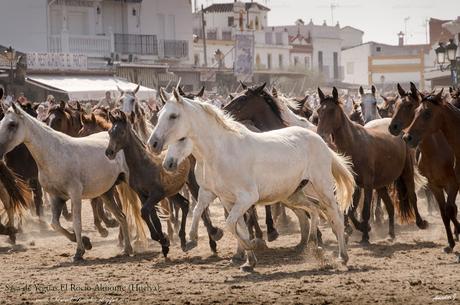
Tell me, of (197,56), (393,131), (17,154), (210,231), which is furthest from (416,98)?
(197,56)

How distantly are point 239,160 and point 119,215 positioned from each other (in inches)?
134

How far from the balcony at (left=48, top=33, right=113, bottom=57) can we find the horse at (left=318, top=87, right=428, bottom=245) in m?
33.6

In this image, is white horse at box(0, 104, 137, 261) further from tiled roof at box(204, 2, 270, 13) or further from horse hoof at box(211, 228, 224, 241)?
tiled roof at box(204, 2, 270, 13)

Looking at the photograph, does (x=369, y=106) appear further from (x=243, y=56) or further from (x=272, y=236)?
(x=243, y=56)

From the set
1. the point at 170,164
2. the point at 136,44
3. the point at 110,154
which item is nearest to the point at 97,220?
the point at 110,154

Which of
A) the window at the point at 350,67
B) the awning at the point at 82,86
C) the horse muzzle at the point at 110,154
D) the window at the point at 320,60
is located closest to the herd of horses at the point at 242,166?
the horse muzzle at the point at 110,154

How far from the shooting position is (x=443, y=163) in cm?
1280

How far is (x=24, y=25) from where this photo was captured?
4841 centimetres

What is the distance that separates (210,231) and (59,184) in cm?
193

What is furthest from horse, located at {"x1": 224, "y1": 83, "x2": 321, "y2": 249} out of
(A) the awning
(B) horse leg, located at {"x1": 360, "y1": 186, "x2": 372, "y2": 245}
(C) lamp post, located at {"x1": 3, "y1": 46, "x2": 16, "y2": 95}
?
(C) lamp post, located at {"x1": 3, "y1": 46, "x2": 16, "y2": 95}

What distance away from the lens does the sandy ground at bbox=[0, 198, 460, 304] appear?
32.3 feet

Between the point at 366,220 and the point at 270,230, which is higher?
the point at 366,220

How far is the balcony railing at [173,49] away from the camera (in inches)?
2149

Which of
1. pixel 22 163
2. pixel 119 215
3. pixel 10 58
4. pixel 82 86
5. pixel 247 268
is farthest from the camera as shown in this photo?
pixel 82 86
